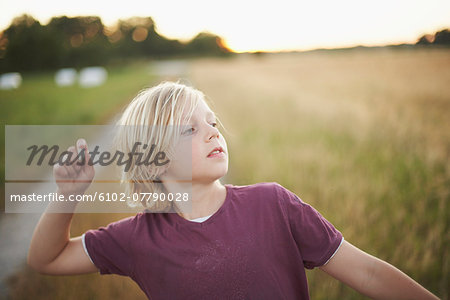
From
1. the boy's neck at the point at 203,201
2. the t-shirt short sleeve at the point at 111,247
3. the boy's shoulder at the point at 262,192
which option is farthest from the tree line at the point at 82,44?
the boy's shoulder at the point at 262,192

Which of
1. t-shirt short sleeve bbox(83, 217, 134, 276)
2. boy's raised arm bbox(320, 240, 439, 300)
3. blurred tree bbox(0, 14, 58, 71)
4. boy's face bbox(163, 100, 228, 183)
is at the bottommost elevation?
blurred tree bbox(0, 14, 58, 71)

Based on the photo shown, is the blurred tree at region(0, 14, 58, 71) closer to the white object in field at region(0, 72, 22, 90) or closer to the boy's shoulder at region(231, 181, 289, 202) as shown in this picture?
the white object in field at region(0, 72, 22, 90)

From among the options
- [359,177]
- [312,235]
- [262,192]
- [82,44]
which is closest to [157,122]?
[262,192]

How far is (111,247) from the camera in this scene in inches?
51.3

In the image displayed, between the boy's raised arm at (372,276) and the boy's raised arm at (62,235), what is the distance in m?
1.07

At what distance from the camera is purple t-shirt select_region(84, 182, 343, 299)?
1164 millimetres

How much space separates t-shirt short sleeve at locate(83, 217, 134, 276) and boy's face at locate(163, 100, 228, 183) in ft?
1.13

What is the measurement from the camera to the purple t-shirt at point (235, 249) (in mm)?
1164

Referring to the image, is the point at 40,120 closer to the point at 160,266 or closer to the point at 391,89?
the point at 160,266

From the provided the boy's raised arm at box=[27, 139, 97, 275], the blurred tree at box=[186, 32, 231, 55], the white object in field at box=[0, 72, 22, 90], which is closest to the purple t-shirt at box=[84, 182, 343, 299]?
the boy's raised arm at box=[27, 139, 97, 275]

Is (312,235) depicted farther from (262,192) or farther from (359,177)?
(359,177)

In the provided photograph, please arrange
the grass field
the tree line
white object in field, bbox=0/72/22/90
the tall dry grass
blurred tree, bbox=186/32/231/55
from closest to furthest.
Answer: the grass field < the tall dry grass < the tree line < white object in field, bbox=0/72/22/90 < blurred tree, bbox=186/32/231/55

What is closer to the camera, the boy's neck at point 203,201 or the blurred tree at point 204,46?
the boy's neck at point 203,201

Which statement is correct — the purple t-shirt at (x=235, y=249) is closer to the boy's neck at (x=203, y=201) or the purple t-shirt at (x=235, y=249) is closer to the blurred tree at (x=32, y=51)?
the boy's neck at (x=203, y=201)
